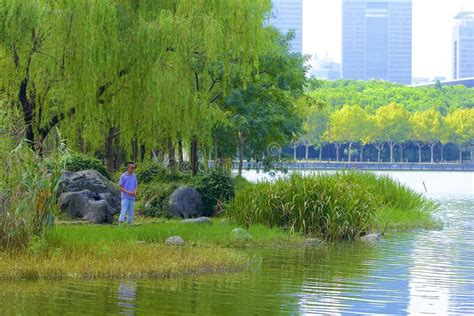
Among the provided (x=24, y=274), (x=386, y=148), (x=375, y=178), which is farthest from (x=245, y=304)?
(x=386, y=148)

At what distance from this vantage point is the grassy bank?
49.1ft

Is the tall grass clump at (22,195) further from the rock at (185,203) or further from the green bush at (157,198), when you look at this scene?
the green bush at (157,198)

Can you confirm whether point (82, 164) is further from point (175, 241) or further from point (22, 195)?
point (22, 195)

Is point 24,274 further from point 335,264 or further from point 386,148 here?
point 386,148

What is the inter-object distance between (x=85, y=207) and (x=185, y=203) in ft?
13.0

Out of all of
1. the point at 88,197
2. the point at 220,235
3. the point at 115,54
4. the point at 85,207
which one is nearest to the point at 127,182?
A: the point at 85,207

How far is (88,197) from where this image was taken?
79.8ft

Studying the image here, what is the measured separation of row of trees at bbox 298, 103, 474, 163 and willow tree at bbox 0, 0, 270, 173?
101 meters

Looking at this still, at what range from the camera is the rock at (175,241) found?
63.3 feet

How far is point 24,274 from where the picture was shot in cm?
1462

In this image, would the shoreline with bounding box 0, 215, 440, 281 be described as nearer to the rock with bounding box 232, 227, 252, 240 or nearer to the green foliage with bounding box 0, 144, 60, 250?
the rock with bounding box 232, 227, 252, 240

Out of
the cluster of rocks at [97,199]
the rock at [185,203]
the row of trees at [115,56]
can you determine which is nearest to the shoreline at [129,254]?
the cluster of rocks at [97,199]

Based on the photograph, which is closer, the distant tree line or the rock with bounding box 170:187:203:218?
the rock with bounding box 170:187:203:218

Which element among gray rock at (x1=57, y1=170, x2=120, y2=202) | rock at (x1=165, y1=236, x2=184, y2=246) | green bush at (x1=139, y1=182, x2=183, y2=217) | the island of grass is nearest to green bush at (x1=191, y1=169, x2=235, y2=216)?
green bush at (x1=139, y1=182, x2=183, y2=217)
